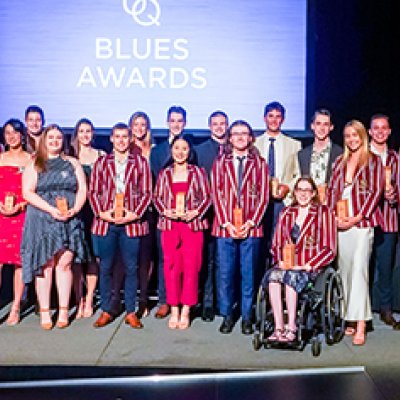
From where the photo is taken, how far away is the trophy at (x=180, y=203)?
4629 millimetres

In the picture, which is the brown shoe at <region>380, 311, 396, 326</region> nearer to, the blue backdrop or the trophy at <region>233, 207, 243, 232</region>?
the trophy at <region>233, 207, 243, 232</region>

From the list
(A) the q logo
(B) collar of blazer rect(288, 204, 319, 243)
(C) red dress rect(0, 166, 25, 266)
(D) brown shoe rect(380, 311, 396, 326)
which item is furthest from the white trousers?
(A) the q logo

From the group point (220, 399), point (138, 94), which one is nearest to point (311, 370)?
point (220, 399)

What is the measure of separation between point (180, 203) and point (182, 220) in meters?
0.17

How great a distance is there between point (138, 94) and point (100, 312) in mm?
1760

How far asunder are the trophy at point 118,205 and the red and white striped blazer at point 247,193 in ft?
2.00

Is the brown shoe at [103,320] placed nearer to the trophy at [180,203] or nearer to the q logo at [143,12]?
the trophy at [180,203]

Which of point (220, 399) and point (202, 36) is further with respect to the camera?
point (202, 36)

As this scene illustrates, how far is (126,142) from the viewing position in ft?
15.6

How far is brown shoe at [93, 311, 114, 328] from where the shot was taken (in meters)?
4.85

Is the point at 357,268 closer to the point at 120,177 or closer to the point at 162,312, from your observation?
the point at 162,312

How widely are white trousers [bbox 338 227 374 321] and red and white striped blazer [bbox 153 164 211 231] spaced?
90cm

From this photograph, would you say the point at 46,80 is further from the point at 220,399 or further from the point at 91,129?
the point at 220,399

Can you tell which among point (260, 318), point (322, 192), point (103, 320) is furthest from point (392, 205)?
point (103, 320)
